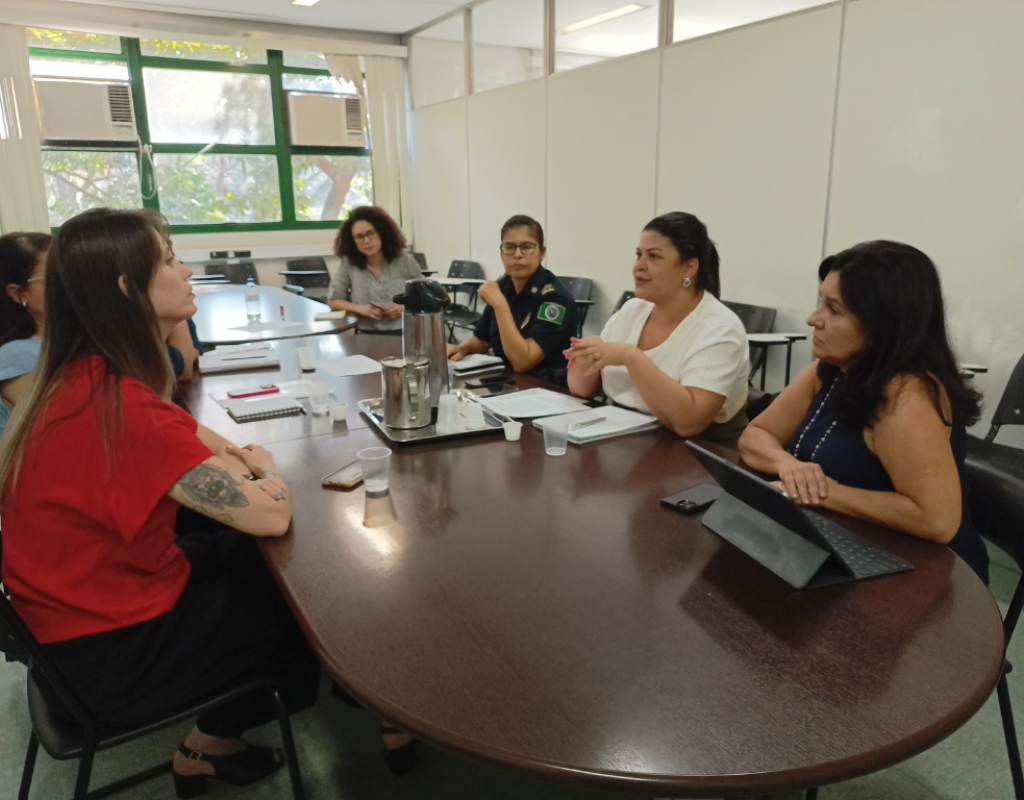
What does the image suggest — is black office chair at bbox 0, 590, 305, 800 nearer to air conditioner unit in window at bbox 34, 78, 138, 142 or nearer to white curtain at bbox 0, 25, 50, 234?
white curtain at bbox 0, 25, 50, 234

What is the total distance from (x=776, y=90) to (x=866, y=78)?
503mm

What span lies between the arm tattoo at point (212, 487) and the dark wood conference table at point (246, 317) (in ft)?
6.68

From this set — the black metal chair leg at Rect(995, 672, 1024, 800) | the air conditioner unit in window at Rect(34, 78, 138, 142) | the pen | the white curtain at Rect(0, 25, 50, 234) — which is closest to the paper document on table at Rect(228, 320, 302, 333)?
the pen

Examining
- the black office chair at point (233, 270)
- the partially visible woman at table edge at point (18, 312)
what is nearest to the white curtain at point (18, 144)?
the black office chair at point (233, 270)

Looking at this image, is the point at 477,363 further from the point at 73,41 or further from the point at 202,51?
the point at 73,41

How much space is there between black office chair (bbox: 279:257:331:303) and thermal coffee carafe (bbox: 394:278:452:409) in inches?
193

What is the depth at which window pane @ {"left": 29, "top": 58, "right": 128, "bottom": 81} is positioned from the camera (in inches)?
243

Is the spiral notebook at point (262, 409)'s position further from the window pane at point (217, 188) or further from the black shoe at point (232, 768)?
the window pane at point (217, 188)

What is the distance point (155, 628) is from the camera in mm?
1263

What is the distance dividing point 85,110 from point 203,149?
100cm

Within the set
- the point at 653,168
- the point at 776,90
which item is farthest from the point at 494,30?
the point at 776,90

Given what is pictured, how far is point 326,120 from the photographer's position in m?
7.27

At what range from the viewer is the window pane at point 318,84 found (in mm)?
7145

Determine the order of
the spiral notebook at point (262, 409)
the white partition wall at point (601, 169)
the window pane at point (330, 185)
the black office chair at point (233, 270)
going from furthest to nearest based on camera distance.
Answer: the window pane at point (330, 185) < the black office chair at point (233, 270) < the white partition wall at point (601, 169) < the spiral notebook at point (262, 409)
